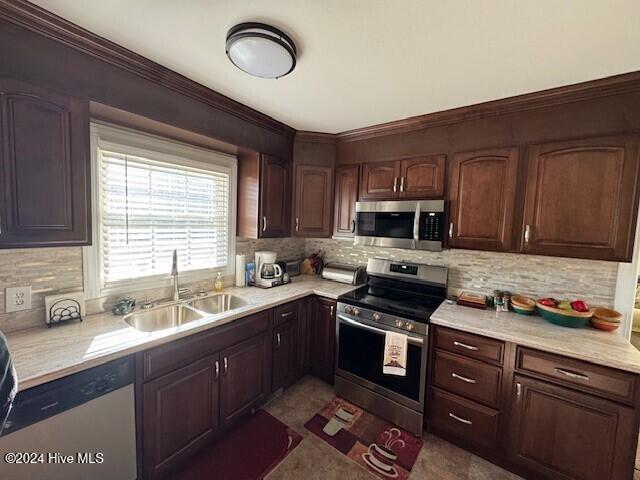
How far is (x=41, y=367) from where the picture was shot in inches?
41.6

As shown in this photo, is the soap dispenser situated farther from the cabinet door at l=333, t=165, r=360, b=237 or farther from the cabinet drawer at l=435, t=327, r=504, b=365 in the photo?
the cabinet drawer at l=435, t=327, r=504, b=365

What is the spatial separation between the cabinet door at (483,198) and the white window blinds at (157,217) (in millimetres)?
1970

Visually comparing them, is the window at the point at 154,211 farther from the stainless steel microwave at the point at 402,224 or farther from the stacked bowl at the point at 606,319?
the stacked bowl at the point at 606,319

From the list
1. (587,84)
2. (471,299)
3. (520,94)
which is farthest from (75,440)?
(587,84)

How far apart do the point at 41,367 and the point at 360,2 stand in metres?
1.95

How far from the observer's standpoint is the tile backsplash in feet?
4.54

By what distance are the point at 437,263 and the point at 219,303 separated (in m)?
1.96

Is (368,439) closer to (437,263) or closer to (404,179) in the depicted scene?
(437,263)

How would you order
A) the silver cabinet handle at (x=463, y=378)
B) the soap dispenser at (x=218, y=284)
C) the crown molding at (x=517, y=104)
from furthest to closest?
1. the soap dispenser at (x=218, y=284)
2. the silver cabinet handle at (x=463, y=378)
3. the crown molding at (x=517, y=104)

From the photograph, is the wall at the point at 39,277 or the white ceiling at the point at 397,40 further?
the wall at the point at 39,277

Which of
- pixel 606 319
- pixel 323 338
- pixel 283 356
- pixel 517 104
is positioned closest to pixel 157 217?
pixel 283 356

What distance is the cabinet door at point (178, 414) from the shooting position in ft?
4.54

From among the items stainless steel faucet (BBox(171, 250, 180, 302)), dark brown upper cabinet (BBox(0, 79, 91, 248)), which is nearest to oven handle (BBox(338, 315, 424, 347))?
stainless steel faucet (BBox(171, 250, 180, 302))

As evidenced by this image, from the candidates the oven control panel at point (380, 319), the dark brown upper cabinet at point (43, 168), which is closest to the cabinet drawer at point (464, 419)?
the oven control panel at point (380, 319)
